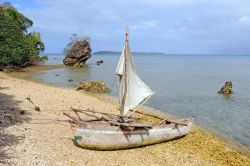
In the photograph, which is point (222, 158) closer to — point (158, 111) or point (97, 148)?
point (97, 148)

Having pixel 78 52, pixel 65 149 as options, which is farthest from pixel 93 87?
pixel 78 52

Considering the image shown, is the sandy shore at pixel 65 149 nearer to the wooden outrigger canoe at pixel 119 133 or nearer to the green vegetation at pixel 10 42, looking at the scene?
the wooden outrigger canoe at pixel 119 133

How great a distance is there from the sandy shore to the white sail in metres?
3.22

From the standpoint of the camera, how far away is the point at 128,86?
19484 millimetres

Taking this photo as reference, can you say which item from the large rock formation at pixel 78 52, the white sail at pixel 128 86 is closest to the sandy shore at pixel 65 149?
the white sail at pixel 128 86

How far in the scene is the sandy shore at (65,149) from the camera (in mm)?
14672

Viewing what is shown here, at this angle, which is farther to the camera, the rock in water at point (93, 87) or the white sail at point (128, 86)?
the rock in water at point (93, 87)

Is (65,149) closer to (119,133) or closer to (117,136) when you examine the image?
(117,136)

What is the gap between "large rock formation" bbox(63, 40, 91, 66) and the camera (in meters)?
82.9

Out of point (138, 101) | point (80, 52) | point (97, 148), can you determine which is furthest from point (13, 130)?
point (80, 52)

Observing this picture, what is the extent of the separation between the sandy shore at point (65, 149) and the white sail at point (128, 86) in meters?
3.22

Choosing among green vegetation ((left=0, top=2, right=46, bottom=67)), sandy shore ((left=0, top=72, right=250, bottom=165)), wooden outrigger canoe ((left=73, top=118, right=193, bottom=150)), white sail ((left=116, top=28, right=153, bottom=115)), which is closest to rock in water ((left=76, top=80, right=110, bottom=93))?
sandy shore ((left=0, top=72, right=250, bottom=165))

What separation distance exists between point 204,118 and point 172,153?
11.9 metres

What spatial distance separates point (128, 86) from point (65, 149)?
228 inches
